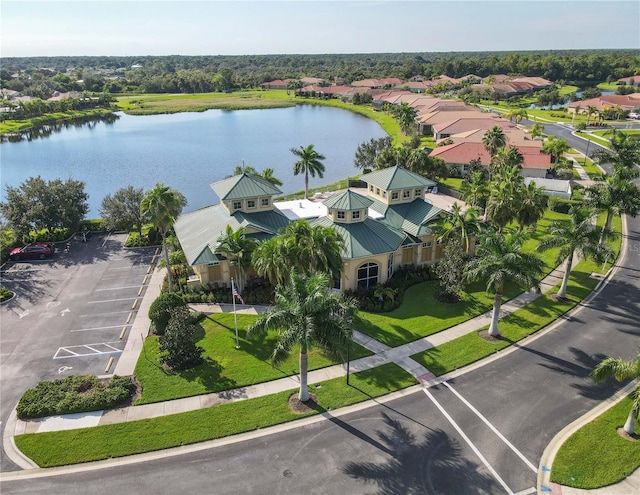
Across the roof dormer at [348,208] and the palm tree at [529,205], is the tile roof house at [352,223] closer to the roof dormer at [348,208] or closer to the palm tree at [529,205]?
the roof dormer at [348,208]

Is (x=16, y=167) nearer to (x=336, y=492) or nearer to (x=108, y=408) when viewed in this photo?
(x=108, y=408)

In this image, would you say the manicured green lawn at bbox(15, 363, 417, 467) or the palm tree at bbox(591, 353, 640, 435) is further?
the manicured green lawn at bbox(15, 363, 417, 467)

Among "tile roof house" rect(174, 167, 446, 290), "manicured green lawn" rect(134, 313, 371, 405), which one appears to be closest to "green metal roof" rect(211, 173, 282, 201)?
"tile roof house" rect(174, 167, 446, 290)

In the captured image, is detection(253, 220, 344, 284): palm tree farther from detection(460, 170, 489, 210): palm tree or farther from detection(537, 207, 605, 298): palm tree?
detection(460, 170, 489, 210): palm tree

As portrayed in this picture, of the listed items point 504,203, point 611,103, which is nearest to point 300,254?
point 504,203

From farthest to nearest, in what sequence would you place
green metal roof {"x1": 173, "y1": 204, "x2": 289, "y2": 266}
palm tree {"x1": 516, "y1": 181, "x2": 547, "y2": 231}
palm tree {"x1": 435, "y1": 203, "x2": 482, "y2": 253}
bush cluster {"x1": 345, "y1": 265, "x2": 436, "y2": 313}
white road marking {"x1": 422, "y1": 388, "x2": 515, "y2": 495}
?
palm tree {"x1": 516, "y1": 181, "x2": 547, "y2": 231} → palm tree {"x1": 435, "y1": 203, "x2": 482, "y2": 253} → green metal roof {"x1": 173, "y1": 204, "x2": 289, "y2": 266} → bush cluster {"x1": 345, "y1": 265, "x2": 436, "y2": 313} → white road marking {"x1": 422, "y1": 388, "x2": 515, "y2": 495}

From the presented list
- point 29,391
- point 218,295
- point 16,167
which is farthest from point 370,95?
point 29,391
